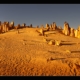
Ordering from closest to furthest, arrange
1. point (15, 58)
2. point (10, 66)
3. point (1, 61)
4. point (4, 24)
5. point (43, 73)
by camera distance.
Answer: point (43, 73)
point (10, 66)
point (1, 61)
point (15, 58)
point (4, 24)

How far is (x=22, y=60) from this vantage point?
14.8 metres

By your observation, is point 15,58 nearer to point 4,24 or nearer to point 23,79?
point 23,79

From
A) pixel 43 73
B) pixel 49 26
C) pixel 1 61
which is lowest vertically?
pixel 43 73

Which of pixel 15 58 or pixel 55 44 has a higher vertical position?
pixel 55 44

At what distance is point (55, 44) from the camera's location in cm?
2425

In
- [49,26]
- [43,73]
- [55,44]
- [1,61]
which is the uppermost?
[49,26]

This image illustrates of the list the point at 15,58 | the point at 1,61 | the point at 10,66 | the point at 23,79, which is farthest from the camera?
the point at 15,58

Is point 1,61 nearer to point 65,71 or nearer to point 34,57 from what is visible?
point 34,57

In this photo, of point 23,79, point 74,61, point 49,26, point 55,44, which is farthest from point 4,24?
point 23,79

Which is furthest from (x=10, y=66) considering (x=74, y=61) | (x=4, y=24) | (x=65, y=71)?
(x=4, y=24)

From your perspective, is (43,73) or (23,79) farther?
(43,73)

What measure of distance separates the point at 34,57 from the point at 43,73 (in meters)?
3.52

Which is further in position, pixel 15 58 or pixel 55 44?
pixel 55 44

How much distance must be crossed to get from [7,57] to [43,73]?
4921 mm
